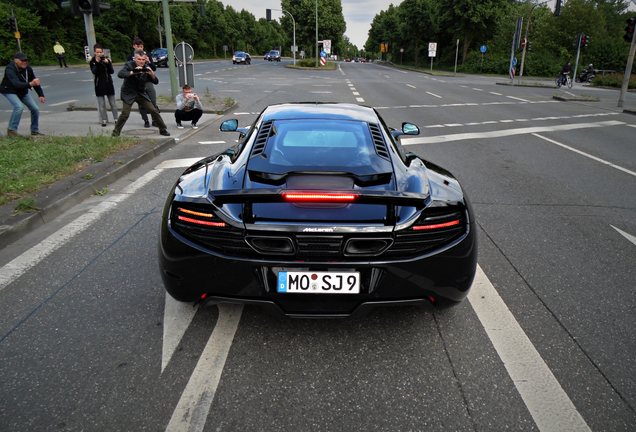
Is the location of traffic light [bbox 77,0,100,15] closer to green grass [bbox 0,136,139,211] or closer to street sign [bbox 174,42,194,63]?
street sign [bbox 174,42,194,63]

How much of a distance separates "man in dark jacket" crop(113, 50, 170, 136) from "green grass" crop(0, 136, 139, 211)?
107 cm

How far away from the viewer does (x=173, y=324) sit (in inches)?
118

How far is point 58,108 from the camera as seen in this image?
14328mm

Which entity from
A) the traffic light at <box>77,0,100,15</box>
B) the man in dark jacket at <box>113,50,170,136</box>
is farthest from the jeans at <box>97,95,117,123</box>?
the traffic light at <box>77,0,100,15</box>

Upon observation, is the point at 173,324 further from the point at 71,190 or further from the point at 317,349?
the point at 71,190

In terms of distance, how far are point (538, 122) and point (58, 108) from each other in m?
14.1

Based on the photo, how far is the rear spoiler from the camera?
8.13ft

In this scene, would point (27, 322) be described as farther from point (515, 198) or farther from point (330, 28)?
point (330, 28)

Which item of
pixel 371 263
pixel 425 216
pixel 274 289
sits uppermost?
pixel 425 216

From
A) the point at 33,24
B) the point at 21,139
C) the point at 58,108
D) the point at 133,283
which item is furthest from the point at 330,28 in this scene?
the point at 133,283

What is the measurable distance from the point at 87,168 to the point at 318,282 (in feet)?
17.8

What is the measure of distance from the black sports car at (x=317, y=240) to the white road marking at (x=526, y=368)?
45 cm

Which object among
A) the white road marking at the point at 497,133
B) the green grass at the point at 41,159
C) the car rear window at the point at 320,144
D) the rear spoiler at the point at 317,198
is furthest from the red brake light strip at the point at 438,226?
the white road marking at the point at 497,133

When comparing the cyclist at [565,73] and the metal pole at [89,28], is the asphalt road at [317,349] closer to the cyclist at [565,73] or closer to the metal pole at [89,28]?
the metal pole at [89,28]
